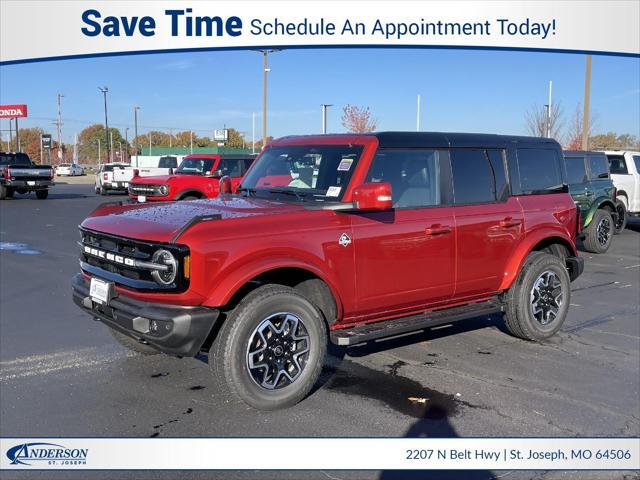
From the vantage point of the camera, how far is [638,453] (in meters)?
2.75

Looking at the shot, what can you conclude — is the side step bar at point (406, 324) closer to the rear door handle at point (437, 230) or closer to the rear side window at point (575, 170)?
the rear door handle at point (437, 230)

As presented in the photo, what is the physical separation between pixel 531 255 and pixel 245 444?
4113 mm

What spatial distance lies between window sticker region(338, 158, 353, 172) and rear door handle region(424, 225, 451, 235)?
2.77ft

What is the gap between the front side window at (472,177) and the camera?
18.1 feet

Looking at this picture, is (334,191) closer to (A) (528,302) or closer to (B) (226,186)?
(B) (226,186)

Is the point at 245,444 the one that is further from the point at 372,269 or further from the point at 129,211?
the point at 129,211

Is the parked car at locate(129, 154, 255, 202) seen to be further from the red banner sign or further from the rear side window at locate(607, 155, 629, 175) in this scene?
the red banner sign

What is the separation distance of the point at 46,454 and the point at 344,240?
2552 millimetres

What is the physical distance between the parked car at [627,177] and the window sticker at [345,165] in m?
12.0

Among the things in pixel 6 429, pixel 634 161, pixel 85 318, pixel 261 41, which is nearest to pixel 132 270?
pixel 6 429

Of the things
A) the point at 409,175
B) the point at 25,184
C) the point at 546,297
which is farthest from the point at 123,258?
the point at 25,184

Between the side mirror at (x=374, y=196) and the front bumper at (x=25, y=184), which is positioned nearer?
the side mirror at (x=374, y=196)

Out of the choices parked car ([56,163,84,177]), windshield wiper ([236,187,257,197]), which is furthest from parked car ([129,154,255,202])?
parked car ([56,163,84,177])

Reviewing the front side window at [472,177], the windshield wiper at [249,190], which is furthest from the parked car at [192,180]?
the front side window at [472,177]
